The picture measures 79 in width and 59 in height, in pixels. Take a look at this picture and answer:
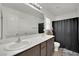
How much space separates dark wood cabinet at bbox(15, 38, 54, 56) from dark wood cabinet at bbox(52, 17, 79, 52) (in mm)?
220

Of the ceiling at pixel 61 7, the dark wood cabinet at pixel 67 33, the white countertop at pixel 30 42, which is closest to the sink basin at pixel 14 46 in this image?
the white countertop at pixel 30 42

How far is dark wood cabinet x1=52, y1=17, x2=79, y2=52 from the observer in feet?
5.66

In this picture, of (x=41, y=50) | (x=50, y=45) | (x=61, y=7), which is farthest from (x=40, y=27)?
(x=61, y=7)

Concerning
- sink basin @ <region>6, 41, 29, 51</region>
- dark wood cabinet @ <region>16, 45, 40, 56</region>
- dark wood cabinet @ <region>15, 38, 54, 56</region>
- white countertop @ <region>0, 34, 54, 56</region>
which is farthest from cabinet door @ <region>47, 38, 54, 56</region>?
sink basin @ <region>6, 41, 29, 51</region>

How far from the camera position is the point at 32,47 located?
1440 millimetres

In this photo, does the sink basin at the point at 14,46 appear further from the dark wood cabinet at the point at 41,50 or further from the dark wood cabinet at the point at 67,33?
the dark wood cabinet at the point at 67,33

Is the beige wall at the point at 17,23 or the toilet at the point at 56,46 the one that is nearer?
the beige wall at the point at 17,23

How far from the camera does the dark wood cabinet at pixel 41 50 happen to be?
132 cm

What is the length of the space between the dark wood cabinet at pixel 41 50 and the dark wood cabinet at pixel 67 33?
0.22m

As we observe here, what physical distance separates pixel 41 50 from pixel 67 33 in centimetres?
69

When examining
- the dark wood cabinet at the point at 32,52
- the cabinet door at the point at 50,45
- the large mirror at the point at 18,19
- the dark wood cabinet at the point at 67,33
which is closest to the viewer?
the dark wood cabinet at the point at 32,52

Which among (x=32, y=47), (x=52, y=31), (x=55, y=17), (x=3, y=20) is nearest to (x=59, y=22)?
(x=55, y=17)

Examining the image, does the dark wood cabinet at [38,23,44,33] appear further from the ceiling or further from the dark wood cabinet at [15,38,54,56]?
the ceiling

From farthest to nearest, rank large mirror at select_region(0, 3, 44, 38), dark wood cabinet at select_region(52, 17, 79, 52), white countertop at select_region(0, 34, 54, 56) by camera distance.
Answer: dark wood cabinet at select_region(52, 17, 79, 52) → large mirror at select_region(0, 3, 44, 38) → white countertop at select_region(0, 34, 54, 56)
